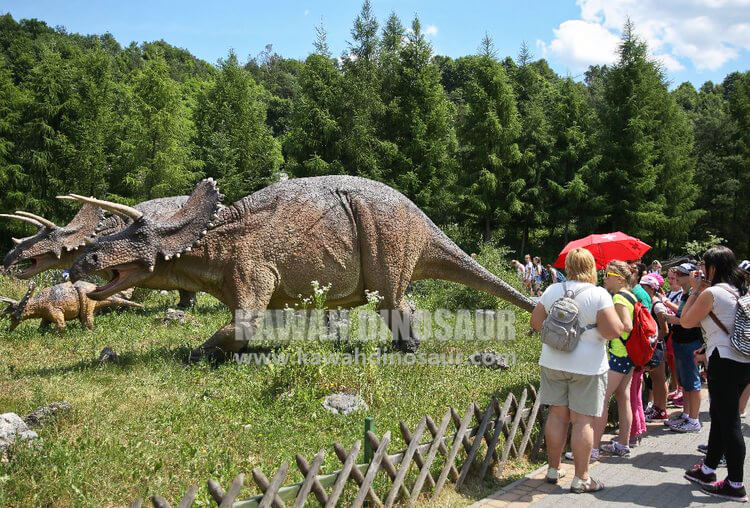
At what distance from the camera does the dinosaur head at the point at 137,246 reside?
653cm

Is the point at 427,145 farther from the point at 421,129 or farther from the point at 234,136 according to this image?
the point at 234,136

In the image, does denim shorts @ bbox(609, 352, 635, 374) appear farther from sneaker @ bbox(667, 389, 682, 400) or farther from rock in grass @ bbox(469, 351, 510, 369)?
rock in grass @ bbox(469, 351, 510, 369)

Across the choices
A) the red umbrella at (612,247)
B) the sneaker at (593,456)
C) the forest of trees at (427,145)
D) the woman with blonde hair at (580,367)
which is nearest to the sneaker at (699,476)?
the sneaker at (593,456)

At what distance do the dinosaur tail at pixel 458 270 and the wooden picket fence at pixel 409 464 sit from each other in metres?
3.13

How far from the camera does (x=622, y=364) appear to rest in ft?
16.6

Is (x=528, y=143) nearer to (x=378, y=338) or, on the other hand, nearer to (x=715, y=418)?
(x=378, y=338)

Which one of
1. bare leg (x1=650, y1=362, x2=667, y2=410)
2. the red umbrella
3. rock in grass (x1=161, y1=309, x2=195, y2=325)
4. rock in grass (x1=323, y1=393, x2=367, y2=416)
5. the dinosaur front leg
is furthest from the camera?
the dinosaur front leg

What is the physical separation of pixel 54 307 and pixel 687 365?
9.02m

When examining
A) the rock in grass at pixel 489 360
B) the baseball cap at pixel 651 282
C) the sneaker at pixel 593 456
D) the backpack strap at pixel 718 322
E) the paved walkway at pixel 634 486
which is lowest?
the paved walkway at pixel 634 486

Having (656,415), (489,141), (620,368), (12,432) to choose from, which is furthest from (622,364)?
(489,141)

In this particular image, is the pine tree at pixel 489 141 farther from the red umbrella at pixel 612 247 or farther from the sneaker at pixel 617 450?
the sneaker at pixel 617 450

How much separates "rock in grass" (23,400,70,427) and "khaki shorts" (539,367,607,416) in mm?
4066

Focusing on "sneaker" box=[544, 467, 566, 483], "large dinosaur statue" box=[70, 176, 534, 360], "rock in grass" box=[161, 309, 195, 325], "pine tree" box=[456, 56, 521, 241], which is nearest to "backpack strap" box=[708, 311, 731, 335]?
"sneaker" box=[544, 467, 566, 483]

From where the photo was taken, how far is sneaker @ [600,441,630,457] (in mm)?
5184
